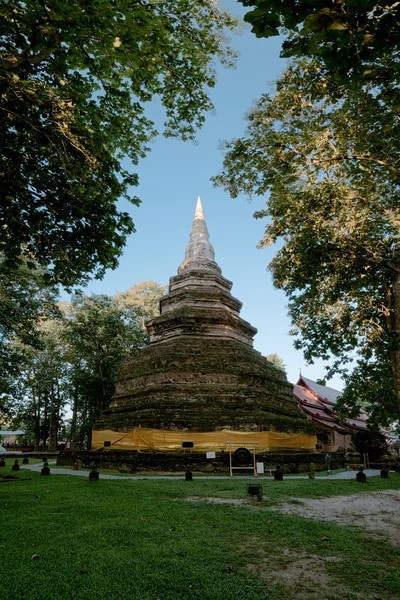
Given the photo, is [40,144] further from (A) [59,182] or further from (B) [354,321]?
(B) [354,321]

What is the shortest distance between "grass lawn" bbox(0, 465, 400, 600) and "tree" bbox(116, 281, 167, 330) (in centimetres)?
2301

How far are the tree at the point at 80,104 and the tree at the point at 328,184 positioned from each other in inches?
71.6

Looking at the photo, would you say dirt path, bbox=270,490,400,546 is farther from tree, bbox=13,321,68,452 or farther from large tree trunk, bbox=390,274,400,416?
tree, bbox=13,321,68,452

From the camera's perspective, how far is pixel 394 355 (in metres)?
10.5

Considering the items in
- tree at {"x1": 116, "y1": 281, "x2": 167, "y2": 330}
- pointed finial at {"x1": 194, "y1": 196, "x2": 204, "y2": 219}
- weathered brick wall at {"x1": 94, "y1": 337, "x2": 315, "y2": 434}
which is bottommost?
weathered brick wall at {"x1": 94, "y1": 337, "x2": 315, "y2": 434}

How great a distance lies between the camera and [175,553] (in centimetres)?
382

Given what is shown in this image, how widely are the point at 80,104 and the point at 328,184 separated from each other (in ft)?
20.2

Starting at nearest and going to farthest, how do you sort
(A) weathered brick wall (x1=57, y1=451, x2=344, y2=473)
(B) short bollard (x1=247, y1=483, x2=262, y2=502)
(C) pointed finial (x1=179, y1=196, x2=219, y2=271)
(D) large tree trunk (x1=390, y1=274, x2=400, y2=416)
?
(B) short bollard (x1=247, y1=483, x2=262, y2=502) → (D) large tree trunk (x1=390, y1=274, x2=400, y2=416) → (A) weathered brick wall (x1=57, y1=451, x2=344, y2=473) → (C) pointed finial (x1=179, y1=196, x2=219, y2=271)

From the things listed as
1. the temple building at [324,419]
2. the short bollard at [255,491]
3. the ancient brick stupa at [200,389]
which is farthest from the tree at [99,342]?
the short bollard at [255,491]

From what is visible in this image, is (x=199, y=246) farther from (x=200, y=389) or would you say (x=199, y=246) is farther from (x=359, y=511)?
(x=359, y=511)

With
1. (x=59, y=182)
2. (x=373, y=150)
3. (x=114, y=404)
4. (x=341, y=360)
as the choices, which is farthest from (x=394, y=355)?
(x=114, y=404)

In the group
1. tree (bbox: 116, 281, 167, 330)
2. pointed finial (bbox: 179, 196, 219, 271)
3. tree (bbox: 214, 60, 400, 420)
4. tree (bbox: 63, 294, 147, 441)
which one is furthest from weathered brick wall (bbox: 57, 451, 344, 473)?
tree (bbox: 116, 281, 167, 330)

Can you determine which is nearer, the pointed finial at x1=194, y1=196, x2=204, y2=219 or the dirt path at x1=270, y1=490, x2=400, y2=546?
the dirt path at x1=270, y1=490, x2=400, y2=546

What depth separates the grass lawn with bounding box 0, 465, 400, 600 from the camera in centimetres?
304
